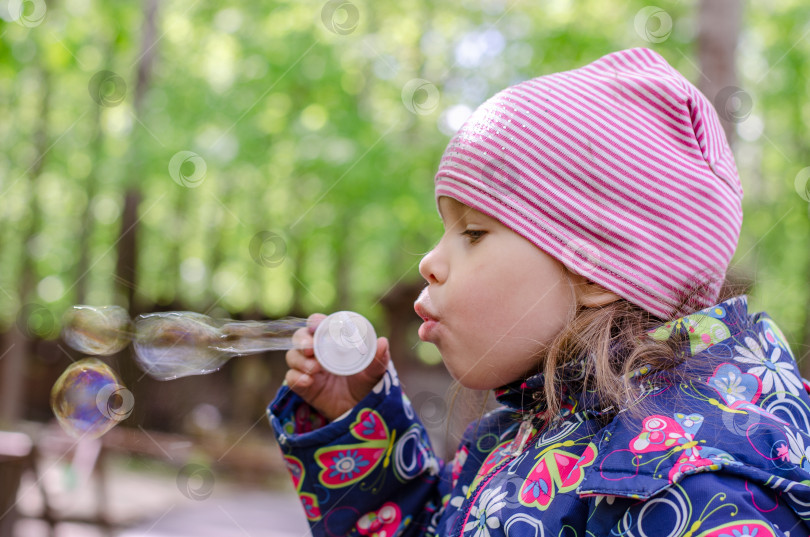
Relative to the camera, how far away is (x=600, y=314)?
4.14 feet

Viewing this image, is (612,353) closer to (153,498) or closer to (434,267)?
(434,267)

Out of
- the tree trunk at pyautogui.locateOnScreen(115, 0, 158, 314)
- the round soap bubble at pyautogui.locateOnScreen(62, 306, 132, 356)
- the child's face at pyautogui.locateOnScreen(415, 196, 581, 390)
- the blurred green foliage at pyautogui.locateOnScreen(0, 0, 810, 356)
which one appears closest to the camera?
the child's face at pyautogui.locateOnScreen(415, 196, 581, 390)

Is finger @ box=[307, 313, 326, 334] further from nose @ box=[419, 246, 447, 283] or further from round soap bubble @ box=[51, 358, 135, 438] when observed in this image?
round soap bubble @ box=[51, 358, 135, 438]

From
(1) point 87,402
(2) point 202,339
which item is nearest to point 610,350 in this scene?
(2) point 202,339

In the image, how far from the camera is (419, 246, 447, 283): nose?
4.36 ft

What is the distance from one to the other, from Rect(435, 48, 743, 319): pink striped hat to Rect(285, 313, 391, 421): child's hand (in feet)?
1.53

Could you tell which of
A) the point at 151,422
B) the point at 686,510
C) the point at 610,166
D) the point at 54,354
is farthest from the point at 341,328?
the point at 54,354

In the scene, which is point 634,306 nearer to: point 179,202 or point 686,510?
point 686,510

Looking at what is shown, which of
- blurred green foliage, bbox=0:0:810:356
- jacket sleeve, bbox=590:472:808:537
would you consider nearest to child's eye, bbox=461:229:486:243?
jacket sleeve, bbox=590:472:808:537

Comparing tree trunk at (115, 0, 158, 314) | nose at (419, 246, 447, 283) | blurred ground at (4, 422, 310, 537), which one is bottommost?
blurred ground at (4, 422, 310, 537)

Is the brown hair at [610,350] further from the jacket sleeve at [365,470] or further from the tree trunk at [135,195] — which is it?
the tree trunk at [135,195]

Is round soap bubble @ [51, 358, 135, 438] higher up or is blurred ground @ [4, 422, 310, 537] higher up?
round soap bubble @ [51, 358, 135, 438]

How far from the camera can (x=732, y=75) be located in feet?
12.9

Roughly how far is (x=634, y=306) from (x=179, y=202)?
1462 cm
